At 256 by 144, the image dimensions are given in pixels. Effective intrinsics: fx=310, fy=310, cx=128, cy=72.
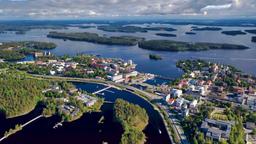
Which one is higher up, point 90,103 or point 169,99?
point 90,103

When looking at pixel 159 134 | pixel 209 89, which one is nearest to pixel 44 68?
pixel 209 89

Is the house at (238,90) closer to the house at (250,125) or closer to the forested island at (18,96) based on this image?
the house at (250,125)

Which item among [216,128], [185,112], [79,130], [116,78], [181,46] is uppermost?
[181,46]

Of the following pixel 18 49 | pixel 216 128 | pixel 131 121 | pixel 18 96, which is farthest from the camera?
pixel 18 49

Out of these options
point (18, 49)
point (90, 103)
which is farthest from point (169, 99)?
point (18, 49)

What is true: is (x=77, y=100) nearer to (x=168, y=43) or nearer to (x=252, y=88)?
(x=252, y=88)

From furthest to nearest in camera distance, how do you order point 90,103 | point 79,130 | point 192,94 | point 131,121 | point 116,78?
point 116,78 → point 192,94 → point 90,103 → point 131,121 → point 79,130

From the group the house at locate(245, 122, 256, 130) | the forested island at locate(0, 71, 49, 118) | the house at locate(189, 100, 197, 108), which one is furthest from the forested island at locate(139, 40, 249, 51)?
the house at locate(245, 122, 256, 130)

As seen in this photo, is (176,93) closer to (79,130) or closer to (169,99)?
(169,99)
